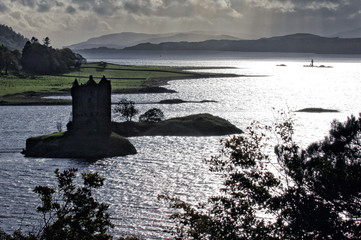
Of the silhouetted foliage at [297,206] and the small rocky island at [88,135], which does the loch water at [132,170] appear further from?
the silhouetted foliage at [297,206]

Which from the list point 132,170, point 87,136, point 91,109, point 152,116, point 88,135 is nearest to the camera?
point 132,170

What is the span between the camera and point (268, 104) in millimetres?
165500

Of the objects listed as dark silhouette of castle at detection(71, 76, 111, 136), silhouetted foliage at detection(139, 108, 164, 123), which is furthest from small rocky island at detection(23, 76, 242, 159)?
silhouetted foliage at detection(139, 108, 164, 123)

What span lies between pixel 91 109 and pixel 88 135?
413 cm

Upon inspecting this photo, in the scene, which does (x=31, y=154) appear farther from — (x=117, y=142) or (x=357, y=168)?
(x=357, y=168)

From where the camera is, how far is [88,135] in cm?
8012

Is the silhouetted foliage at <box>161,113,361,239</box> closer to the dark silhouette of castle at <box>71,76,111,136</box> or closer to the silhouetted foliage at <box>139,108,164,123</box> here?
the dark silhouette of castle at <box>71,76,111,136</box>

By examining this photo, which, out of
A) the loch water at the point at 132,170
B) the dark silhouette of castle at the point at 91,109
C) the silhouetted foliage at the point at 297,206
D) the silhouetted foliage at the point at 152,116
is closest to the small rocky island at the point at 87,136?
the dark silhouette of castle at the point at 91,109

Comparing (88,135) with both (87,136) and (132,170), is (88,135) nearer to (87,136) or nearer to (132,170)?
(87,136)

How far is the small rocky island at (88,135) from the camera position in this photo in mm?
78688

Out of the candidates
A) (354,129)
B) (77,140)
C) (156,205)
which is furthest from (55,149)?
(354,129)

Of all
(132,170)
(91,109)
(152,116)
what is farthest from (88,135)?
(152,116)

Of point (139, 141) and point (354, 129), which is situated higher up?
point (354, 129)

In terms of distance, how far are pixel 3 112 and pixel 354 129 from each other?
366 ft
